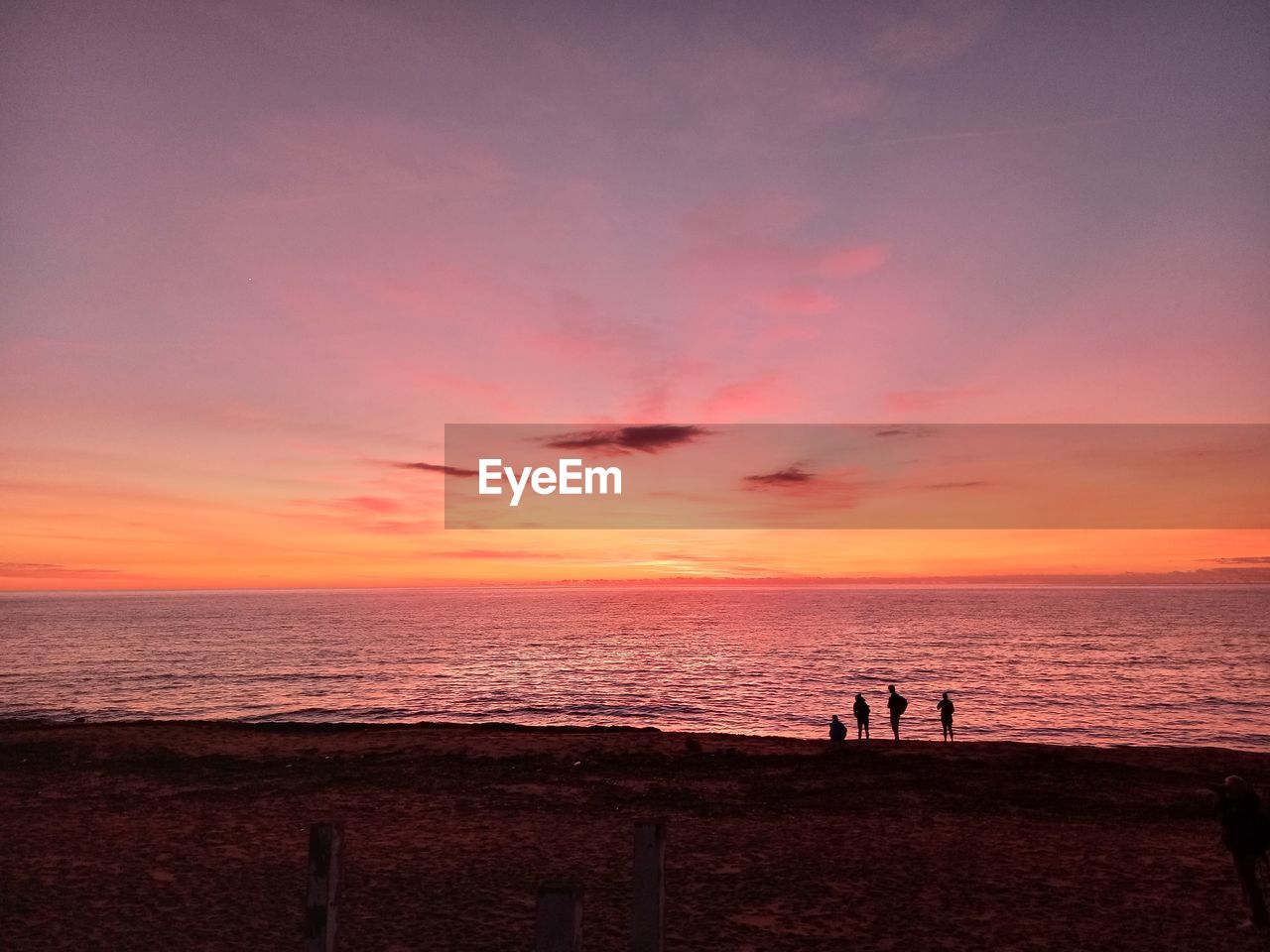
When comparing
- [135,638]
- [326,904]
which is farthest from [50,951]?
[135,638]

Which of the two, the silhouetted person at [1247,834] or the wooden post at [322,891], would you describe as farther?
the silhouetted person at [1247,834]

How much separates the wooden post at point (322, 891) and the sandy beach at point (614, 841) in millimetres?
4638

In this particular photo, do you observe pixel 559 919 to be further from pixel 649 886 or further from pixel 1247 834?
pixel 1247 834

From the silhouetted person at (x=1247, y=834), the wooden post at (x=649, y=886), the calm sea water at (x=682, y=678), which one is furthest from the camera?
→ the calm sea water at (x=682, y=678)

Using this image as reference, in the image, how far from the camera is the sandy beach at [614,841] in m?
10.8

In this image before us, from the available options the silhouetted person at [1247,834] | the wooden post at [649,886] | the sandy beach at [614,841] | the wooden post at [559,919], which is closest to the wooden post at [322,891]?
the wooden post at [559,919]

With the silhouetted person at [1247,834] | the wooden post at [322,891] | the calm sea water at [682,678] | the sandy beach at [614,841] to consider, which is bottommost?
the calm sea water at [682,678]

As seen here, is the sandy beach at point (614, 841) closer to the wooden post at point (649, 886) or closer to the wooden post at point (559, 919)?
the wooden post at point (649, 886)

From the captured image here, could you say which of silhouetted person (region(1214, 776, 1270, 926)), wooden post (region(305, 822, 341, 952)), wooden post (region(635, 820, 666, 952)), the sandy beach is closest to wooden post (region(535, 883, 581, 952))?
wooden post (region(635, 820, 666, 952))

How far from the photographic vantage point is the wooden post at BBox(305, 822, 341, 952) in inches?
245

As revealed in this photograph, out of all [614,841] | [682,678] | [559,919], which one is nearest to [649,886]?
[559,919]

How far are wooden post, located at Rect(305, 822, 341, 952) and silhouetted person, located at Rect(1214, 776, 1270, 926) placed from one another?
10.8 metres

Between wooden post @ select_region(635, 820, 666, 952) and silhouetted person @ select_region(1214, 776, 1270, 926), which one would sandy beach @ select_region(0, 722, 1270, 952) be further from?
wooden post @ select_region(635, 820, 666, 952)

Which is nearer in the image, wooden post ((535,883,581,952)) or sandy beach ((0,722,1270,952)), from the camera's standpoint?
wooden post ((535,883,581,952))
